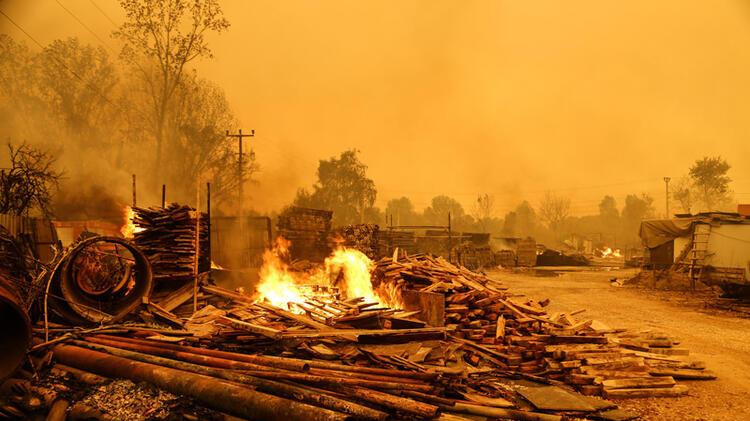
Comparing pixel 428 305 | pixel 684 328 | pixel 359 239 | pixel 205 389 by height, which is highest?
pixel 359 239

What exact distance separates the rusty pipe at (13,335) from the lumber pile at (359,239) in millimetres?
12585

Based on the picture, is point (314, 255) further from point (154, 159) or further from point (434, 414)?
point (154, 159)

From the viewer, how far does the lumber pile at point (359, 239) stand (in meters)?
17.7

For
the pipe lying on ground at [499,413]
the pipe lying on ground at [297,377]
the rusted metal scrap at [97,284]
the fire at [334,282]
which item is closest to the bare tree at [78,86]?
the fire at [334,282]

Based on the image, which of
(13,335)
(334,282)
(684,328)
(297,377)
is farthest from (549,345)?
(13,335)

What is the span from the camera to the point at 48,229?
1348 cm

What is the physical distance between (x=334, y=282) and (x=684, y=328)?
33.5ft

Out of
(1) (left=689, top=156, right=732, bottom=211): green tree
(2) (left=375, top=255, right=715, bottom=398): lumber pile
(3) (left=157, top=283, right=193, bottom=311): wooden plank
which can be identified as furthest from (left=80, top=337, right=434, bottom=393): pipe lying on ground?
(1) (left=689, top=156, right=732, bottom=211): green tree

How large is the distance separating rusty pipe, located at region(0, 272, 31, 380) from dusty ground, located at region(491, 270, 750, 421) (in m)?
8.31

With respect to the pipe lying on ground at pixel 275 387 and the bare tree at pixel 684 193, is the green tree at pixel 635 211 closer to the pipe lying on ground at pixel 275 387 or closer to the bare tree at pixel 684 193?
the bare tree at pixel 684 193

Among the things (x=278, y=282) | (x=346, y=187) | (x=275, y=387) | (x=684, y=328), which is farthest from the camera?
(x=346, y=187)

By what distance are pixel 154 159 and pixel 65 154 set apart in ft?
18.3

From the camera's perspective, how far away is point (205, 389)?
4.59 meters

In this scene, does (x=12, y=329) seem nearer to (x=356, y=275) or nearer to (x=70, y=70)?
(x=356, y=275)
